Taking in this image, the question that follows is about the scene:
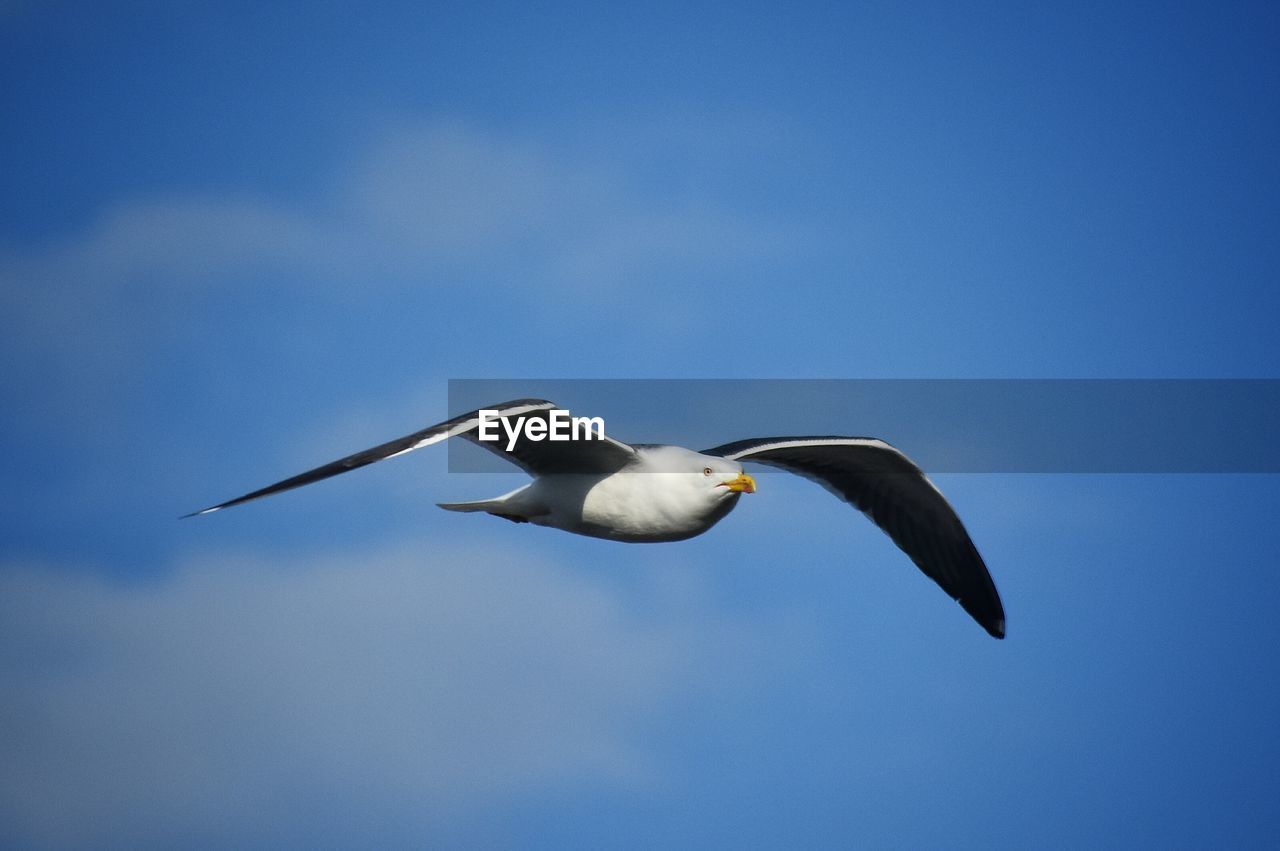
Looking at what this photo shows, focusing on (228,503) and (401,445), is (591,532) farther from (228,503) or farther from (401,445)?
(228,503)

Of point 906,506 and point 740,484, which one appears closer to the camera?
point 740,484

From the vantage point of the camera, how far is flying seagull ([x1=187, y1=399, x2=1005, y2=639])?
9648mm

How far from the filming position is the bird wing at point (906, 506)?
12484 millimetres

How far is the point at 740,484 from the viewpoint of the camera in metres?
10.3

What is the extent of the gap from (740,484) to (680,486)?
51cm

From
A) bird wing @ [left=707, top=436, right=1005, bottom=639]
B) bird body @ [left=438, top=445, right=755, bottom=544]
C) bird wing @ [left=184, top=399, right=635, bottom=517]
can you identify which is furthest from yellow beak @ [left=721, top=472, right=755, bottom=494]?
bird wing @ [left=707, top=436, right=1005, bottom=639]

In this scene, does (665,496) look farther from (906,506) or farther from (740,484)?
(906,506)

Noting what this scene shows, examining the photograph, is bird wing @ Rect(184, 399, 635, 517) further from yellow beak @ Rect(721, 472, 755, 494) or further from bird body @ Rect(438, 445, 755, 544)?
yellow beak @ Rect(721, 472, 755, 494)

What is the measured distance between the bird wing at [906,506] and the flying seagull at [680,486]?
1 cm

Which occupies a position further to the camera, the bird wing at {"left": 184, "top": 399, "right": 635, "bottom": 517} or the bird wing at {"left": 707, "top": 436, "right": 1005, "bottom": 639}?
the bird wing at {"left": 707, "top": 436, "right": 1005, "bottom": 639}

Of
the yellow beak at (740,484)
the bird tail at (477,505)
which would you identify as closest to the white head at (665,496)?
the yellow beak at (740,484)

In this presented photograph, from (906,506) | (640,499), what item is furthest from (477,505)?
(906,506)

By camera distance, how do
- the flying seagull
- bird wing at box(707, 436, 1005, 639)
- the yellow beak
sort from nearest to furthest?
1. the flying seagull
2. the yellow beak
3. bird wing at box(707, 436, 1005, 639)

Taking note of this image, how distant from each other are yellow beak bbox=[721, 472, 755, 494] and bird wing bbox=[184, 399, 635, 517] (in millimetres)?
846
